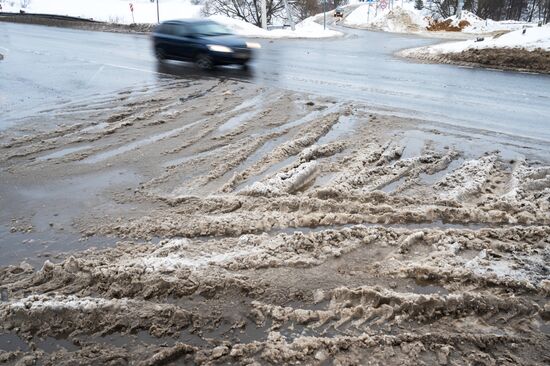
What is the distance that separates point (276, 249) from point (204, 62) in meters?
11.4

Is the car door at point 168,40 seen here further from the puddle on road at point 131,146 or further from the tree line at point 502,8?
the tree line at point 502,8

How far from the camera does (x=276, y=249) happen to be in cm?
443

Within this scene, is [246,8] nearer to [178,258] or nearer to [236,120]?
[236,120]

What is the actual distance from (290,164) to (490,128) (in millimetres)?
4358

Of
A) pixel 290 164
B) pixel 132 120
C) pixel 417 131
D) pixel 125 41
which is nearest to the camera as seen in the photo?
pixel 290 164

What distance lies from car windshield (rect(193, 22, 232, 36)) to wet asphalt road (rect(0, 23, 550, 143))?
137 centimetres

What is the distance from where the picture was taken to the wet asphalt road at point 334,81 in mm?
9367

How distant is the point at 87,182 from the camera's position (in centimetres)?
617

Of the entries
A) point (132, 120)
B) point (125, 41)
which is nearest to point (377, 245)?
point (132, 120)

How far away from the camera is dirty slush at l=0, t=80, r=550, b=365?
3.27m


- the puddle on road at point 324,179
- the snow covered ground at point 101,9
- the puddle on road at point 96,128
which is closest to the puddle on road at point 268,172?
the puddle on road at point 324,179

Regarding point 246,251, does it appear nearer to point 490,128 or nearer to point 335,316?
point 335,316

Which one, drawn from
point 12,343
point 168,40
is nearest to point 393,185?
point 12,343

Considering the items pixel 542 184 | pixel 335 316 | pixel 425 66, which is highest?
pixel 425 66
